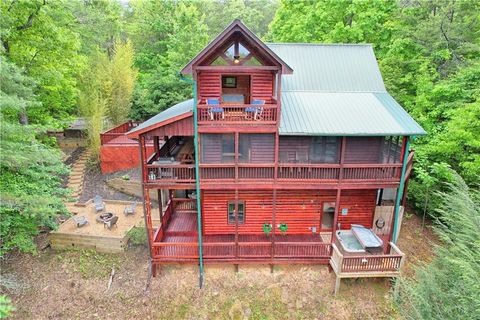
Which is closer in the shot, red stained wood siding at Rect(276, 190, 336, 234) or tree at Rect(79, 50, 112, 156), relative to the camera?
red stained wood siding at Rect(276, 190, 336, 234)


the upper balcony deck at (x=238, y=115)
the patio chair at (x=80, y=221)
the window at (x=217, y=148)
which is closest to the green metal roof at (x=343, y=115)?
the upper balcony deck at (x=238, y=115)

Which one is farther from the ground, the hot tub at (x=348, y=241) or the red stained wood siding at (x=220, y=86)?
the red stained wood siding at (x=220, y=86)

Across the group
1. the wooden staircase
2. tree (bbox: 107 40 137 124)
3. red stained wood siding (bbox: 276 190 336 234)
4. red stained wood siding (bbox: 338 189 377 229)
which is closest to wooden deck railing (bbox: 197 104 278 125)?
red stained wood siding (bbox: 276 190 336 234)

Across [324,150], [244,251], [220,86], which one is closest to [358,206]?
[324,150]

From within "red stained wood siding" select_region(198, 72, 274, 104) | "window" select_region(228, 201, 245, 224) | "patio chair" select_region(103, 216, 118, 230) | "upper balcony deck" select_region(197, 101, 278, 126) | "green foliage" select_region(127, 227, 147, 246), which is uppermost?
"red stained wood siding" select_region(198, 72, 274, 104)

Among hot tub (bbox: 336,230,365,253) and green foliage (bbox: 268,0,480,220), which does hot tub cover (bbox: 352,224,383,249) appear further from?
green foliage (bbox: 268,0,480,220)

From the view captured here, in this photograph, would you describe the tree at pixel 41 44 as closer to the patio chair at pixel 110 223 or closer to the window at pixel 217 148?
the patio chair at pixel 110 223

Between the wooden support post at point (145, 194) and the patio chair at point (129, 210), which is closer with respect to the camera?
the wooden support post at point (145, 194)

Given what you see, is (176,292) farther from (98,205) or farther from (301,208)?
(98,205)
